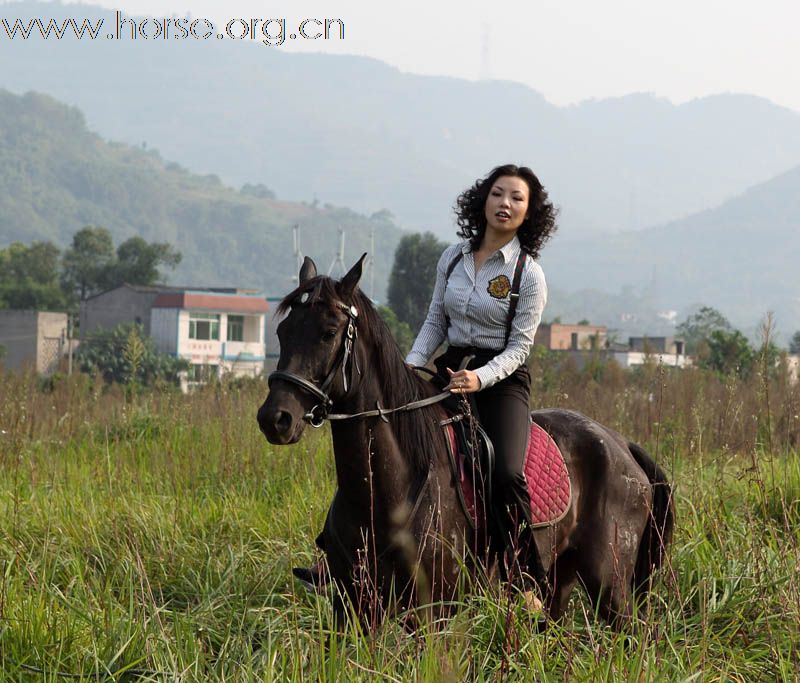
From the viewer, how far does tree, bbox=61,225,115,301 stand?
9506cm

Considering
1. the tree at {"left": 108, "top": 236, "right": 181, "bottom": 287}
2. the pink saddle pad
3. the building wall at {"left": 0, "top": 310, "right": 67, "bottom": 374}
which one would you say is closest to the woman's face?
the pink saddle pad

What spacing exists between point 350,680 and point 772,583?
7.63 feet

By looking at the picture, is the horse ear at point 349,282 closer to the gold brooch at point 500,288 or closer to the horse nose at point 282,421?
the horse nose at point 282,421

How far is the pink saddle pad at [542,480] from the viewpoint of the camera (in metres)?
4.71

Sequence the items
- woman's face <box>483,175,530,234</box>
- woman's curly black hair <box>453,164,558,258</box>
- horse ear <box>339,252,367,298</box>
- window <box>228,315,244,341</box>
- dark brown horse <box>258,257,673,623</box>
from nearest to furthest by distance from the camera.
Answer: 1. dark brown horse <box>258,257,673,623</box>
2. horse ear <box>339,252,367,298</box>
3. woman's face <box>483,175,530,234</box>
4. woman's curly black hair <box>453,164,558,258</box>
5. window <box>228,315,244,341</box>

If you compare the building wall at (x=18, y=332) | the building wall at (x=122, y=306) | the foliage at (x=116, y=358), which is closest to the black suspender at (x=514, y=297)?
the foliage at (x=116, y=358)

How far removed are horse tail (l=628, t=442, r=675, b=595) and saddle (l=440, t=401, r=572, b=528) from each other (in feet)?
2.13

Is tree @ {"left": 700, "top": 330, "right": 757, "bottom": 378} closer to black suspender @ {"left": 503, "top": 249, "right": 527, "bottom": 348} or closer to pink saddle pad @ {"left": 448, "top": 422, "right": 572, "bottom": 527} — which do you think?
pink saddle pad @ {"left": 448, "top": 422, "right": 572, "bottom": 527}

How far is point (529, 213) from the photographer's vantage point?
5.32m

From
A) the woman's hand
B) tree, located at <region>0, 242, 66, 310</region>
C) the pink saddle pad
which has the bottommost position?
the pink saddle pad

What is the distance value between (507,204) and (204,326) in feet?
253

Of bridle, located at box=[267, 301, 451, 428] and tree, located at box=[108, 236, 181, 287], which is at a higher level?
tree, located at box=[108, 236, 181, 287]

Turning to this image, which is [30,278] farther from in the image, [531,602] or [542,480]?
[531,602]


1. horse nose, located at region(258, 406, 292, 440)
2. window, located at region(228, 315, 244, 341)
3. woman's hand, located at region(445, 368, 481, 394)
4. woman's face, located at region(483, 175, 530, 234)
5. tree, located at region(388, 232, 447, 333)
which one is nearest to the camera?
horse nose, located at region(258, 406, 292, 440)
